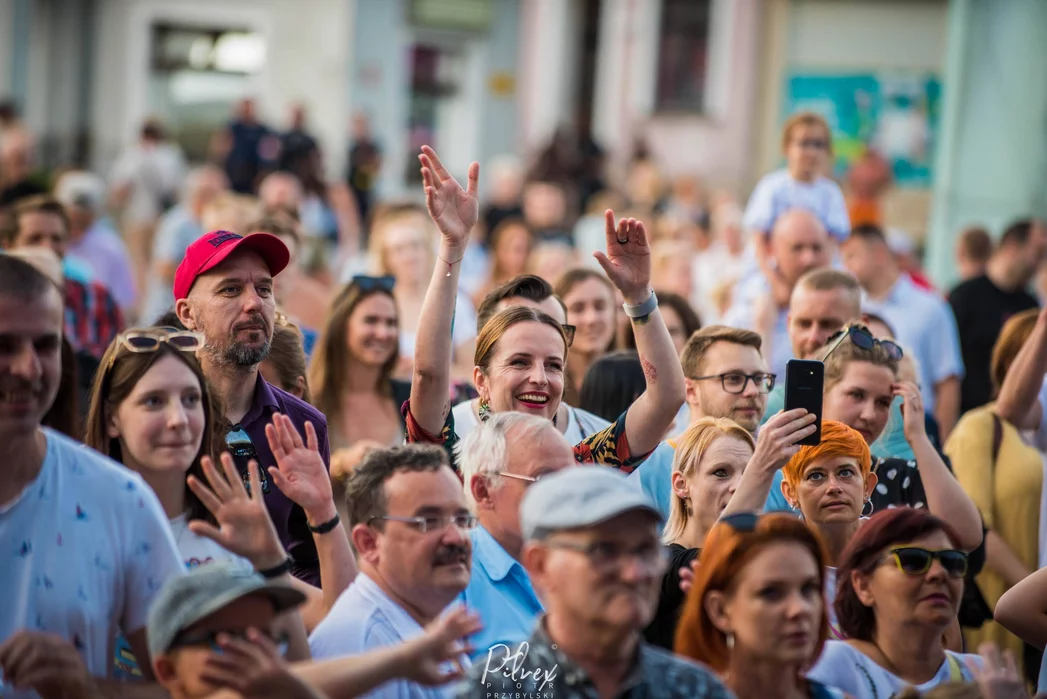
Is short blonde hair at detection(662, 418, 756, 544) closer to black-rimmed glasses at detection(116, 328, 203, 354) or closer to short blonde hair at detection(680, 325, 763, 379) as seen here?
short blonde hair at detection(680, 325, 763, 379)

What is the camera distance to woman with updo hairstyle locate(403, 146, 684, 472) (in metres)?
4.78

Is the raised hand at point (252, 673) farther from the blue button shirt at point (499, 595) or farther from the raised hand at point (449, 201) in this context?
the raised hand at point (449, 201)

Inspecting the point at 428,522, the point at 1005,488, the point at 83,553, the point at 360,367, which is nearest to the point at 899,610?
the point at 428,522

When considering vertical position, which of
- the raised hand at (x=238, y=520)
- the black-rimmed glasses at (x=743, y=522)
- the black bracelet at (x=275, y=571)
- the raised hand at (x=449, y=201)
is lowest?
the black bracelet at (x=275, y=571)

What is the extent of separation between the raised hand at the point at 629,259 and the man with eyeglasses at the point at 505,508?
2.68ft

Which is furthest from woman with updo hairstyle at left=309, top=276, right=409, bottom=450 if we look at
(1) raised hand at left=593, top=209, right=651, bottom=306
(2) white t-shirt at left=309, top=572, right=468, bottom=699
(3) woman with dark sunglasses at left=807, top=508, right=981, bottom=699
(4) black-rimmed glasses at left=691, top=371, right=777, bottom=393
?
(3) woman with dark sunglasses at left=807, top=508, right=981, bottom=699

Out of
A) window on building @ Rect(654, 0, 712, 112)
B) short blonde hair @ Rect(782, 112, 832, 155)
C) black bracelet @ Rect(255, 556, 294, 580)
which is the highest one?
window on building @ Rect(654, 0, 712, 112)

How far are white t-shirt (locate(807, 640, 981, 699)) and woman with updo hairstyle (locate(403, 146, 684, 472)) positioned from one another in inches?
42.5

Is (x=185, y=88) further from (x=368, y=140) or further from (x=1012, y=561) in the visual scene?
(x=1012, y=561)

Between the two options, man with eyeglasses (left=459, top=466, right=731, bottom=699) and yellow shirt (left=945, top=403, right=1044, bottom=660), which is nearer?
man with eyeglasses (left=459, top=466, right=731, bottom=699)

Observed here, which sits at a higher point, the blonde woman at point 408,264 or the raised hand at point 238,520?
the blonde woman at point 408,264

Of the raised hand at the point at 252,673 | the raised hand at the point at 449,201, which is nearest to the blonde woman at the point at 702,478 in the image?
the raised hand at the point at 449,201

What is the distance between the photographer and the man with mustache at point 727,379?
5570 mm

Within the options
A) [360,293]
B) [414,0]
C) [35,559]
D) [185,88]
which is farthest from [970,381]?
[185,88]
